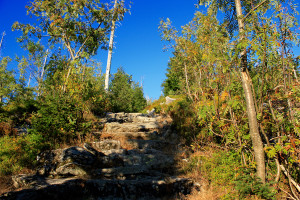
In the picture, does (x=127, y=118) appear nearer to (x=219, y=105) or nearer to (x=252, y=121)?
(x=219, y=105)

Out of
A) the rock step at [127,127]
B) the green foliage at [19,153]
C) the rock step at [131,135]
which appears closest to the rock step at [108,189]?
the green foliage at [19,153]

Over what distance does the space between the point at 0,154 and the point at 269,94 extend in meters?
8.42

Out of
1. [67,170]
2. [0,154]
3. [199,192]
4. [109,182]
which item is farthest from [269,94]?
[0,154]

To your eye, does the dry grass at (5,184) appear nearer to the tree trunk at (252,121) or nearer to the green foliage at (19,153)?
the green foliage at (19,153)

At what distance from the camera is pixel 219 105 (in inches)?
272

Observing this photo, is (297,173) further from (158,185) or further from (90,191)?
(90,191)

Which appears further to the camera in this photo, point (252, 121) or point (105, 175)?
point (105, 175)

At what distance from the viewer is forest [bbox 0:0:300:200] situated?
4.25 m

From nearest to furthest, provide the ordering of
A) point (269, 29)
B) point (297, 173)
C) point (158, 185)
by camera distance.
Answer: point (269, 29), point (297, 173), point (158, 185)

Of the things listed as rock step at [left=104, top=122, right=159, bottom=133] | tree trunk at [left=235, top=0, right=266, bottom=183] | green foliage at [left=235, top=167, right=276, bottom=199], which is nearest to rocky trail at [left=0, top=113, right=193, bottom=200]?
green foliage at [left=235, top=167, right=276, bottom=199]

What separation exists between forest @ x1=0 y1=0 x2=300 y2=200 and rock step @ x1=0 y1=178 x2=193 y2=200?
77 centimetres

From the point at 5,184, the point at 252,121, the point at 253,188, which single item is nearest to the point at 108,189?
the point at 5,184

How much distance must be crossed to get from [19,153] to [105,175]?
3.28 m

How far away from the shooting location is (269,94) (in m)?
4.67
